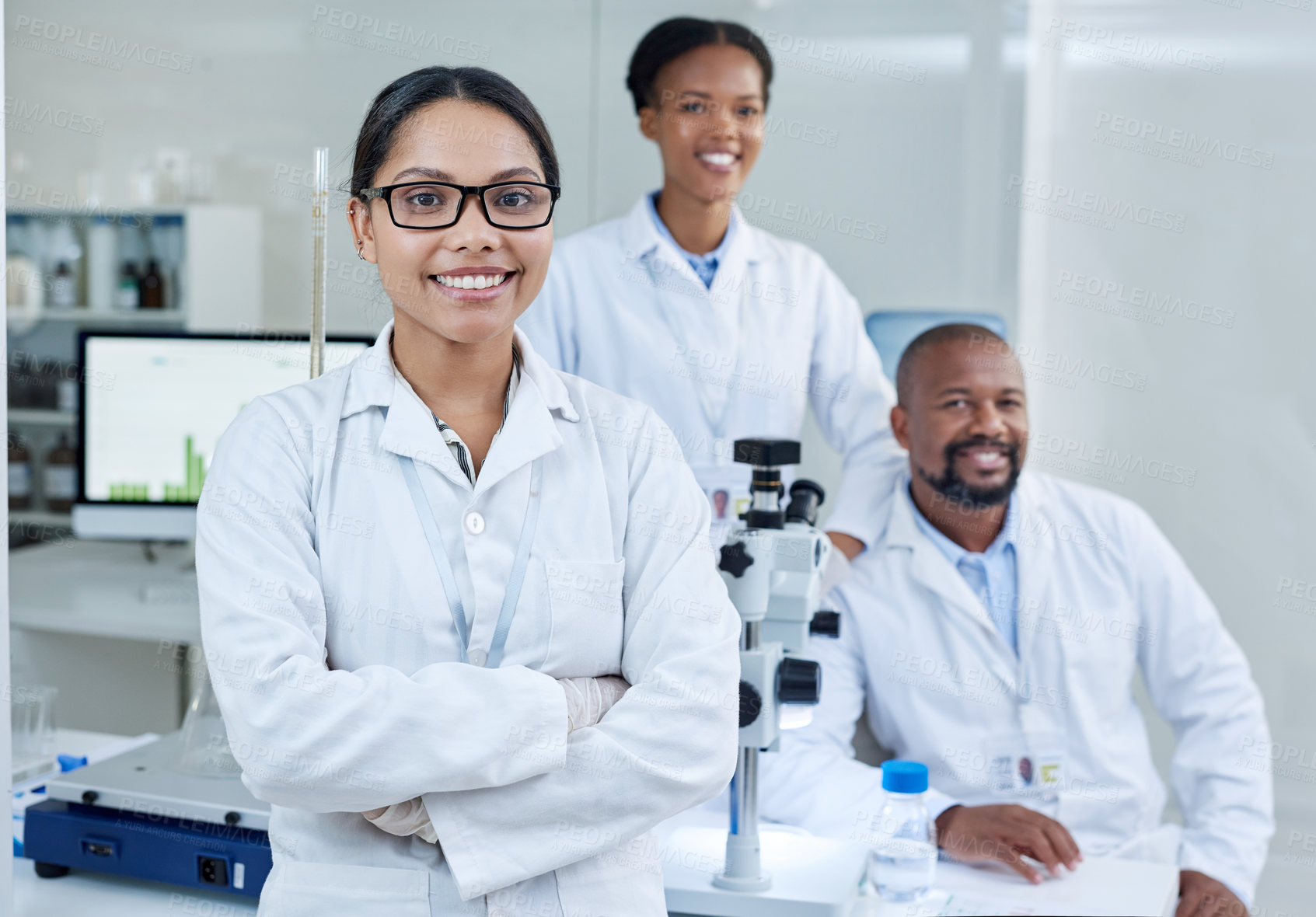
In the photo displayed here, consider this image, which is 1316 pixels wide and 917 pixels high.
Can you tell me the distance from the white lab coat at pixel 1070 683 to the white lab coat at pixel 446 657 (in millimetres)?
843

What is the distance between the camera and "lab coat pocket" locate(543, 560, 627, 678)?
1099mm

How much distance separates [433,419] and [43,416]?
11.3 feet

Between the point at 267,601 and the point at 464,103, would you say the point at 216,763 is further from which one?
the point at 464,103

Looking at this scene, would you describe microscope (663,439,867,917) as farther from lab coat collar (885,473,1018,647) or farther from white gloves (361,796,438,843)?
lab coat collar (885,473,1018,647)

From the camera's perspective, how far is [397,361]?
121cm

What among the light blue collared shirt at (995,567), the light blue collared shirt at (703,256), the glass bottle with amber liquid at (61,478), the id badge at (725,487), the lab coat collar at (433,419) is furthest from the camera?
the glass bottle with amber liquid at (61,478)

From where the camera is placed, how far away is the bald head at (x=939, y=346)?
2.19 m

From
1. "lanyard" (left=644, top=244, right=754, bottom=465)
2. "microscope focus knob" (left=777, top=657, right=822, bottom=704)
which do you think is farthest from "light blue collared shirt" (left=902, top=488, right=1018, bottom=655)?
"microscope focus knob" (left=777, top=657, right=822, bottom=704)

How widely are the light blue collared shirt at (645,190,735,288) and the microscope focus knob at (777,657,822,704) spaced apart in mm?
1134

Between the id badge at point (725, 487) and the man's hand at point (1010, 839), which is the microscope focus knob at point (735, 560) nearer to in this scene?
the man's hand at point (1010, 839)

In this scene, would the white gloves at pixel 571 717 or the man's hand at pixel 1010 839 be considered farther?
the man's hand at pixel 1010 839

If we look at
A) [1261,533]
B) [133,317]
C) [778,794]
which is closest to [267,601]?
[778,794]

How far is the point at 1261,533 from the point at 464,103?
2404 mm

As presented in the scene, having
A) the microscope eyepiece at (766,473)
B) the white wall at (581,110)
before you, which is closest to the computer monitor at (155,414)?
the white wall at (581,110)
